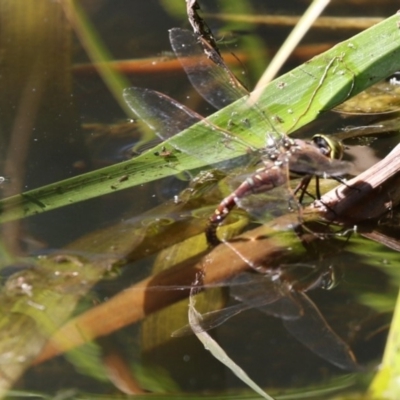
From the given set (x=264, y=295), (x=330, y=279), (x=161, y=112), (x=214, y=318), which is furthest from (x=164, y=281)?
(x=161, y=112)

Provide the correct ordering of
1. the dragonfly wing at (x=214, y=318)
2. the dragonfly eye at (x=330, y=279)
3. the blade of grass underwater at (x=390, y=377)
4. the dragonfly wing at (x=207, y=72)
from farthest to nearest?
1. the dragonfly wing at (x=207, y=72)
2. the dragonfly eye at (x=330, y=279)
3. the dragonfly wing at (x=214, y=318)
4. the blade of grass underwater at (x=390, y=377)

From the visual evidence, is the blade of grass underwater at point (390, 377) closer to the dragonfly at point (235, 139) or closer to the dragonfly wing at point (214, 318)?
the dragonfly wing at point (214, 318)

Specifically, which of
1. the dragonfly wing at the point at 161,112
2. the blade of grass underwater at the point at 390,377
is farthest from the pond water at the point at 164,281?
the blade of grass underwater at the point at 390,377

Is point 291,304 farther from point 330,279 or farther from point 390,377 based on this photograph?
point 390,377

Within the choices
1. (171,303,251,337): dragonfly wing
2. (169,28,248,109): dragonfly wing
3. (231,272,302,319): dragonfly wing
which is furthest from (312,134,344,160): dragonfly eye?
(171,303,251,337): dragonfly wing

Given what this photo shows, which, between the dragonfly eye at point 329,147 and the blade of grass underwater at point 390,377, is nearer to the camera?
the blade of grass underwater at point 390,377

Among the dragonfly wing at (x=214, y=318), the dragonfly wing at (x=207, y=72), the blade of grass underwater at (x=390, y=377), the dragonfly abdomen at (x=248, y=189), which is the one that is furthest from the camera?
the dragonfly wing at (x=207, y=72)

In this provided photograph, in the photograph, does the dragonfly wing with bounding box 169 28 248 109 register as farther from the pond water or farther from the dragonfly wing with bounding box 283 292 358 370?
the dragonfly wing with bounding box 283 292 358 370
